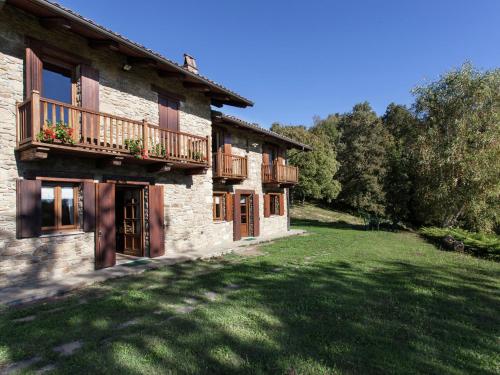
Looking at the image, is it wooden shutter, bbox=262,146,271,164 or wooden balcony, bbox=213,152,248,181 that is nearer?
wooden balcony, bbox=213,152,248,181

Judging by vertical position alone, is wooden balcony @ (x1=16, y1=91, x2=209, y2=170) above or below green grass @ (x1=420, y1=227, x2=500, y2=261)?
above

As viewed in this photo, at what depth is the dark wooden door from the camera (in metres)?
8.16

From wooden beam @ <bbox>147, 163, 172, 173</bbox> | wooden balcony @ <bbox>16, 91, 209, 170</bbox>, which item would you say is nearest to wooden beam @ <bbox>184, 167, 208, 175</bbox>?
wooden balcony @ <bbox>16, 91, 209, 170</bbox>

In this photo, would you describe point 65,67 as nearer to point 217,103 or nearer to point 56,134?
point 56,134

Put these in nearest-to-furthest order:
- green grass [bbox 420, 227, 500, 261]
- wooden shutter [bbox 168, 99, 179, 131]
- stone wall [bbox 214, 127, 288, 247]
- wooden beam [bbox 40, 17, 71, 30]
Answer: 1. wooden beam [bbox 40, 17, 71, 30]
2. wooden shutter [bbox 168, 99, 179, 131]
3. green grass [bbox 420, 227, 500, 261]
4. stone wall [bbox 214, 127, 288, 247]

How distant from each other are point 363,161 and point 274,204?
21.6 meters

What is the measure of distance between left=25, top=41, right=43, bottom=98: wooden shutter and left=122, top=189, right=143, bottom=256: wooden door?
4019mm

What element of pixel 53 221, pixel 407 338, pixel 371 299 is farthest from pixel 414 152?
pixel 53 221

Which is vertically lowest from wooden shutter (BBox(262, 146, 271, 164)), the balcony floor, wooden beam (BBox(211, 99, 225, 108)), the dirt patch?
the dirt patch

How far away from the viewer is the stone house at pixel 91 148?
6.70m

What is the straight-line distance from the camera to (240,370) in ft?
11.2

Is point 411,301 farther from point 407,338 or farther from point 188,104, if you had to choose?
point 188,104

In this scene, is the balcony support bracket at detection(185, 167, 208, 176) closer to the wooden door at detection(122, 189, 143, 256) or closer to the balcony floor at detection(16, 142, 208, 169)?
the balcony floor at detection(16, 142, 208, 169)

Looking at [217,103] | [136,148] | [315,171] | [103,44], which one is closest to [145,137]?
[136,148]
